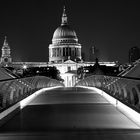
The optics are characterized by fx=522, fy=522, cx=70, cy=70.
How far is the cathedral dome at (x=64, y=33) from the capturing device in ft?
615

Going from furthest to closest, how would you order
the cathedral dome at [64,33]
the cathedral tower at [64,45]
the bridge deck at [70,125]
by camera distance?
the cathedral dome at [64,33] < the cathedral tower at [64,45] < the bridge deck at [70,125]

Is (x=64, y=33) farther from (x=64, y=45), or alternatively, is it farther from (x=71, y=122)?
(x=71, y=122)

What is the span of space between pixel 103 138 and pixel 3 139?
5.37 ft

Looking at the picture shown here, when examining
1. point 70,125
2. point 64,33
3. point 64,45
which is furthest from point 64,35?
point 70,125

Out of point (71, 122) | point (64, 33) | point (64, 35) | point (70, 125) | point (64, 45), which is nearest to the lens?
point (70, 125)

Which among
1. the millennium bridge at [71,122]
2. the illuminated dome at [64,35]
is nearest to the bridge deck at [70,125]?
the millennium bridge at [71,122]

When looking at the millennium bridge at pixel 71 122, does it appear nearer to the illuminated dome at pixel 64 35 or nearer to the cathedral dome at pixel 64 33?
the illuminated dome at pixel 64 35

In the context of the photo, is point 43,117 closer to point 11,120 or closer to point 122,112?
point 11,120

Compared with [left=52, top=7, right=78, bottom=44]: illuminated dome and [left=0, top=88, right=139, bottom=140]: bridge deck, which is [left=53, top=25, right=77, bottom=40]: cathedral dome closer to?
[left=52, top=7, right=78, bottom=44]: illuminated dome

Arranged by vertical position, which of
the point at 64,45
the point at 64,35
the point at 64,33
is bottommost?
the point at 64,45

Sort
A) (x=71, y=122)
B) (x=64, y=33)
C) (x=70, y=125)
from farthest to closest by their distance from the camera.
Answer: (x=64, y=33), (x=71, y=122), (x=70, y=125)

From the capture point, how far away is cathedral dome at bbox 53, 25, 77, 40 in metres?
187

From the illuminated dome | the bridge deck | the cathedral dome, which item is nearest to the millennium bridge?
the bridge deck

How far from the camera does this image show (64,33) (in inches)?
7431
